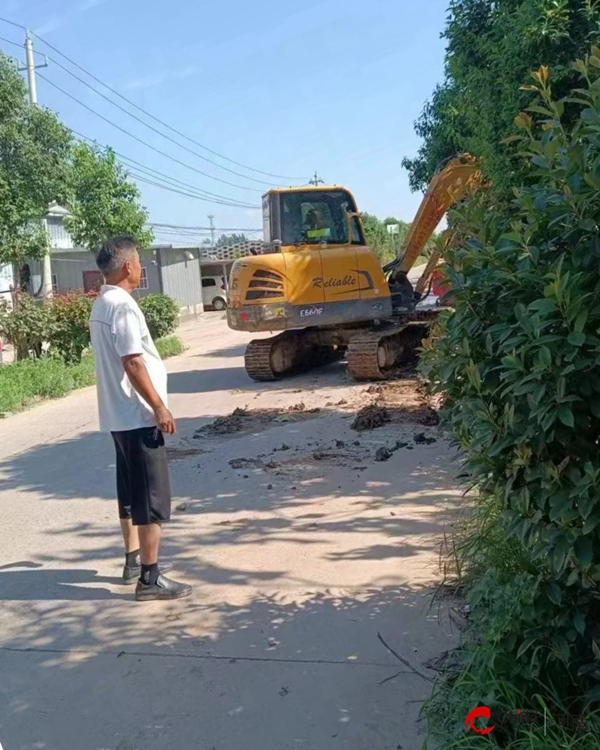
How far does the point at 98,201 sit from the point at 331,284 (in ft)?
54.1

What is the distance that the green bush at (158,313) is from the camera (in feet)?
67.0

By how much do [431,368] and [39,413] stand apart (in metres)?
9.61

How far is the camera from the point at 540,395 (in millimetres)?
2268

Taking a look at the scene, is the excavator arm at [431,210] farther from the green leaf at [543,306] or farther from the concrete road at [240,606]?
the green leaf at [543,306]

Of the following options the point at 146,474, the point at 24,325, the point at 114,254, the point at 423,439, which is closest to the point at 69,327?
the point at 24,325

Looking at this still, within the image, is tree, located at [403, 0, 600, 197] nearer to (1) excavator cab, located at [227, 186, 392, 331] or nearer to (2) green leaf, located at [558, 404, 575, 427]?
(2) green leaf, located at [558, 404, 575, 427]

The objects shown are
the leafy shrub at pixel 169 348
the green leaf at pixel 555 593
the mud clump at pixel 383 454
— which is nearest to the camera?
the green leaf at pixel 555 593

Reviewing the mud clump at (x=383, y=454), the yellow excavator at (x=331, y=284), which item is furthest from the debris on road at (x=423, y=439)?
the yellow excavator at (x=331, y=284)

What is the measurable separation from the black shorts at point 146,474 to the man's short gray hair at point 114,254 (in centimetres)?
94

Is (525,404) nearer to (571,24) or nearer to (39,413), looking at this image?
(571,24)

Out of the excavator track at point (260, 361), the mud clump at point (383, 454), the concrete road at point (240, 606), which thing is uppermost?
the excavator track at point (260, 361)

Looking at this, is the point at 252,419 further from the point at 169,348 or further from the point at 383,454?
the point at 169,348

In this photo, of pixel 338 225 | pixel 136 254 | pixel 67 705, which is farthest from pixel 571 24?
pixel 338 225

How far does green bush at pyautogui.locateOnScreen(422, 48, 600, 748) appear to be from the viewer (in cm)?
230
